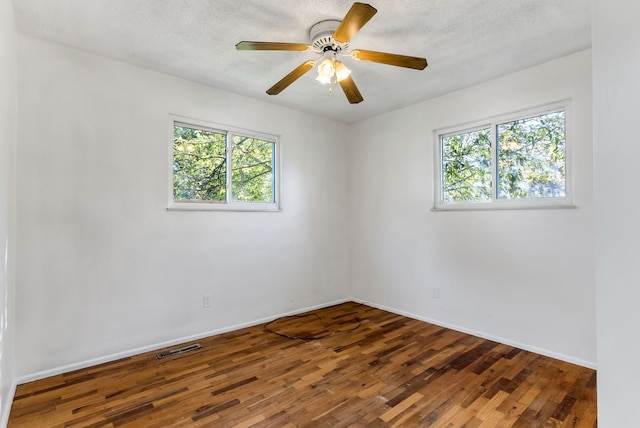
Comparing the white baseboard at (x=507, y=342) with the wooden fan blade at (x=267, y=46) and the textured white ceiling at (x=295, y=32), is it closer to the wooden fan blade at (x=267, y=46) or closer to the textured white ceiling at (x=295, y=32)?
the textured white ceiling at (x=295, y=32)

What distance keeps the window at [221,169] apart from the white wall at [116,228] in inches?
4.9

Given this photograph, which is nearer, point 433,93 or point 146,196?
point 146,196

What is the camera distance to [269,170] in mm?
3812

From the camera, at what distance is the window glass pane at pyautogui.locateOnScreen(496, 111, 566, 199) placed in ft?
8.94

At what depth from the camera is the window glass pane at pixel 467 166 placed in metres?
3.23

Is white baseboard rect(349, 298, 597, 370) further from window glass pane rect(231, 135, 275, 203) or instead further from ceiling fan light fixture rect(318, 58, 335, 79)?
ceiling fan light fixture rect(318, 58, 335, 79)

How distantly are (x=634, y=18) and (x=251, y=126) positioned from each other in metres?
3.14

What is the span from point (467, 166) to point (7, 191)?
3827mm

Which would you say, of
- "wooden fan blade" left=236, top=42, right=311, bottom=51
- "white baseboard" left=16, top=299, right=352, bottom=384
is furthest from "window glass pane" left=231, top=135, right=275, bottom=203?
"wooden fan blade" left=236, top=42, right=311, bottom=51

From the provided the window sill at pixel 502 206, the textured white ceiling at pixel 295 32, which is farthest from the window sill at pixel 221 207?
the window sill at pixel 502 206

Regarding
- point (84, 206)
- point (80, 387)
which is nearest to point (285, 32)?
Result: point (84, 206)

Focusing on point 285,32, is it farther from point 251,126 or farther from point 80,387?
point 80,387

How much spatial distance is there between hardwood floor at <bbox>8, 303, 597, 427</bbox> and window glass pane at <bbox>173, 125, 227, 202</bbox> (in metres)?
1.47

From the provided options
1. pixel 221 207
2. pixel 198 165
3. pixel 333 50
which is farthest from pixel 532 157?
pixel 198 165
